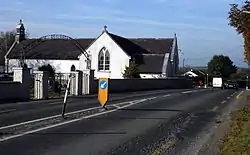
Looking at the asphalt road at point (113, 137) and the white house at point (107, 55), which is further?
the white house at point (107, 55)

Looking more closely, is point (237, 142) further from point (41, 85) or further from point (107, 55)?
point (107, 55)

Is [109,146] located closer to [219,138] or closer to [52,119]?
[219,138]

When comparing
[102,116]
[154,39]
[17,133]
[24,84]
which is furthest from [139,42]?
[17,133]

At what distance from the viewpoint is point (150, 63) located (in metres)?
78.4

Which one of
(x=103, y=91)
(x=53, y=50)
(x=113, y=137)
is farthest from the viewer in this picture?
(x=53, y=50)

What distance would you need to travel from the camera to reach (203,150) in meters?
11.4

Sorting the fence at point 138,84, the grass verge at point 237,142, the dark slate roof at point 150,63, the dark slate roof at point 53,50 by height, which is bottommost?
the grass verge at point 237,142

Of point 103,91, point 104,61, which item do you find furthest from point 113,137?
point 104,61

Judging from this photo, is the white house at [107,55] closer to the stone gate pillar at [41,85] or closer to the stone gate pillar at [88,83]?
the stone gate pillar at [88,83]

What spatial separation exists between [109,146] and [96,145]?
0.31 m

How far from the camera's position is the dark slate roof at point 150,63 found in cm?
7675

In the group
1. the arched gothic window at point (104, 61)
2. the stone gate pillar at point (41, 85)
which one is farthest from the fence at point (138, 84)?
the arched gothic window at point (104, 61)

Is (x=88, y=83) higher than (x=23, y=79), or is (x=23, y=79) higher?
(x=23, y=79)

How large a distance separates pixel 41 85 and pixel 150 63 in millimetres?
47728
